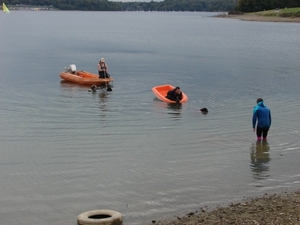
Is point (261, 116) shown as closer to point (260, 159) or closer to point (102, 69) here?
point (260, 159)

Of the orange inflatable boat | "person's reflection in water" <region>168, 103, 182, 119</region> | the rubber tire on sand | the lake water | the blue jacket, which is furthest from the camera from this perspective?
the orange inflatable boat

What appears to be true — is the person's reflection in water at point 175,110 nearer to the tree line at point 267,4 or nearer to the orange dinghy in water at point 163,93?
the orange dinghy in water at point 163,93

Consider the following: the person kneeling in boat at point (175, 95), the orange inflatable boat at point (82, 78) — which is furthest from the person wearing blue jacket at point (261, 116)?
the orange inflatable boat at point (82, 78)

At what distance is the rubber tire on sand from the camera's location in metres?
9.21

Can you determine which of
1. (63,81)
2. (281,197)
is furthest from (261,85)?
(281,197)

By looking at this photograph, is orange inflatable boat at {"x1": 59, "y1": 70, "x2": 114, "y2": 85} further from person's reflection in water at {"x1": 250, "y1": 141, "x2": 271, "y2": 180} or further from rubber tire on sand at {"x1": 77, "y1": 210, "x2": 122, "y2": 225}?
rubber tire on sand at {"x1": 77, "y1": 210, "x2": 122, "y2": 225}

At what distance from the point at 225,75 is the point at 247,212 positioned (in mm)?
24386

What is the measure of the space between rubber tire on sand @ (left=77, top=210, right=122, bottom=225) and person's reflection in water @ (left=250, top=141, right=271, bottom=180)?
175 inches

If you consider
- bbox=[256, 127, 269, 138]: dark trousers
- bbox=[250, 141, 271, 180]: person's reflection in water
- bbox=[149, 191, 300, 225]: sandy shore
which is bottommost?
bbox=[250, 141, 271, 180]: person's reflection in water

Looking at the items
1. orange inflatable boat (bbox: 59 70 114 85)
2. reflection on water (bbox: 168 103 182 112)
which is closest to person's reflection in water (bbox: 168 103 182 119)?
reflection on water (bbox: 168 103 182 112)

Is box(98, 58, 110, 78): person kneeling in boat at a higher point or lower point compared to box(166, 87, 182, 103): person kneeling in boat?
higher

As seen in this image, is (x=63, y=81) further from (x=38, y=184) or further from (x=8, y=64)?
(x=38, y=184)

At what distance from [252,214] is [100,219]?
2.89 metres

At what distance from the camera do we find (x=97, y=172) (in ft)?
42.4
